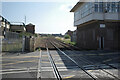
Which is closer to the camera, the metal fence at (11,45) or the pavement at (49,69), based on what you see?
the pavement at (49,69)

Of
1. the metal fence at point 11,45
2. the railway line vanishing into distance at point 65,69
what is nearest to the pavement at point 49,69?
the railway line vanishing into distance at point 65,69

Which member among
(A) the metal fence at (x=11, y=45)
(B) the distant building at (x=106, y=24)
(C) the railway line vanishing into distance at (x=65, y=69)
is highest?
(B) the distant building at (x=106, y=24)

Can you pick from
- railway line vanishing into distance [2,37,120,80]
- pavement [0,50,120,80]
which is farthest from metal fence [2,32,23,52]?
pavement [0,50,120,80]

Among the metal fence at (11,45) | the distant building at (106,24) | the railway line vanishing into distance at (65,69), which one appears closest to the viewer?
the railway line vanishing into distance at (65,69)

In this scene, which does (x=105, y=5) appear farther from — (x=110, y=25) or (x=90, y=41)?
(x=90, y=41)

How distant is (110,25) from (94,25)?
2.45 metres

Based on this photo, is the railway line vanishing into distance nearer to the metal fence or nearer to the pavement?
the pavement

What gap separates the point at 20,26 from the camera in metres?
47.5

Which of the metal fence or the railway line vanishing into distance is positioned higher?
the metal fence

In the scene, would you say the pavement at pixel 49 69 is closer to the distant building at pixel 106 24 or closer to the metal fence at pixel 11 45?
the metal fence at pixel 11 45

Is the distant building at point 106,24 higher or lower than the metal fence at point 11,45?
higher

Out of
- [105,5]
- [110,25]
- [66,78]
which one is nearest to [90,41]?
[110,25]

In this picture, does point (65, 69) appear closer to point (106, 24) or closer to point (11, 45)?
point (11, 45)

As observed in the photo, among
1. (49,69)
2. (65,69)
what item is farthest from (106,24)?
(49,69)
